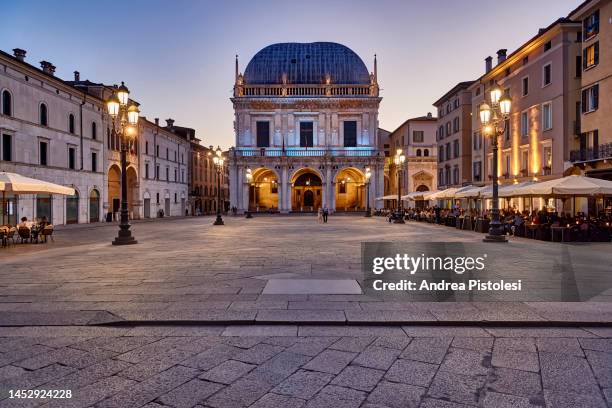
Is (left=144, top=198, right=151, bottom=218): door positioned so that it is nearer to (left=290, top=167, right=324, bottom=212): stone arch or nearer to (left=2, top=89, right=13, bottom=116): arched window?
(left=290, top=167, right=324, bottom=212): stone arch

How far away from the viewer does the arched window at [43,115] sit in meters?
30.8

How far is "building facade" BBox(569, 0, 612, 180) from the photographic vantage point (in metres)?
26.1

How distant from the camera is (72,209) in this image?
34531 mm

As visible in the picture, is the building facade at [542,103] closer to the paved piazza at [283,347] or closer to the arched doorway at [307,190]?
the paved piazza at [283,347]

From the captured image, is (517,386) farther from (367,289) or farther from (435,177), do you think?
(435,177)

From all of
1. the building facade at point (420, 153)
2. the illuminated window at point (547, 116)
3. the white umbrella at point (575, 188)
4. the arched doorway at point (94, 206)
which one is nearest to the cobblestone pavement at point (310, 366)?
the white umbrella at point (575, 188)

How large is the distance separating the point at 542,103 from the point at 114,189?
132 ft

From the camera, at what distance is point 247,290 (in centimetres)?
800

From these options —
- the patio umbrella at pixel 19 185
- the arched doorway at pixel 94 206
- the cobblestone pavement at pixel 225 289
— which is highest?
the patio umbrella at pixel 19 185

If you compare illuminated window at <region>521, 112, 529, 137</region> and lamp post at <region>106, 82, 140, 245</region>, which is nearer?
lamp post at <region>106, 82, 140, 245</region>

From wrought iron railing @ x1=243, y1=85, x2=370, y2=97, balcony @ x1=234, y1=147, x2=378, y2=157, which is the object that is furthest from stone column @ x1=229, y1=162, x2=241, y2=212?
wrought iron railing @ x1=243, y1=85, x2=370, y2=97

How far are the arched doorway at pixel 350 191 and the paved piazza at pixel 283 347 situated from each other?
52404 millimetres

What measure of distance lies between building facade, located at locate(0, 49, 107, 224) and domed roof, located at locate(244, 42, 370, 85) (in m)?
28.7

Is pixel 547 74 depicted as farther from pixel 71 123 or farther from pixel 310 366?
pixel 71 123
